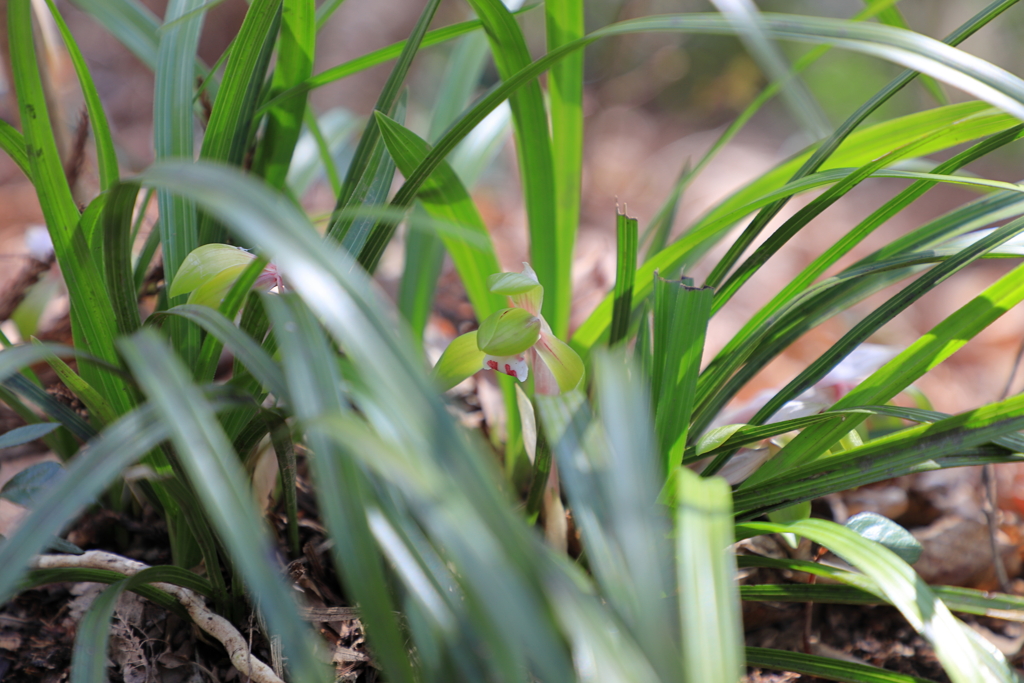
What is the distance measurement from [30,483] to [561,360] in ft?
1.76

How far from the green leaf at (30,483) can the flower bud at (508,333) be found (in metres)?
0.42

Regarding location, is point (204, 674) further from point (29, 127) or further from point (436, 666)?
point (29, 127)

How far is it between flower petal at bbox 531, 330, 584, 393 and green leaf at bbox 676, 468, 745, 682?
0.71 feet

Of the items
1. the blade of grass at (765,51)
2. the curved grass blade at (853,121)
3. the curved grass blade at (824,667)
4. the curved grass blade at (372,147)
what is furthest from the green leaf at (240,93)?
the curved grass blade at (824,667)

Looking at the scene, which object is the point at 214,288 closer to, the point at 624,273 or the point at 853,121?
the point at 624,273

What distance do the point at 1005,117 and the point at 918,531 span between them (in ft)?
2.24

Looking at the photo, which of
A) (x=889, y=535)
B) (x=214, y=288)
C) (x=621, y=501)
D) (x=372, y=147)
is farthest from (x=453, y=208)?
(x=889, y=535)

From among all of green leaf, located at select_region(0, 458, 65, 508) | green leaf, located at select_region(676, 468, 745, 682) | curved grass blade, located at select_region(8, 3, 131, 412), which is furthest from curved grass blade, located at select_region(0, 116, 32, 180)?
green leaf, located at select_region(676, 468, 745, 682)

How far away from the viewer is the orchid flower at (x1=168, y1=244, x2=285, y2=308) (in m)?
0.58

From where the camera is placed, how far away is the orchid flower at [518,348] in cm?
58

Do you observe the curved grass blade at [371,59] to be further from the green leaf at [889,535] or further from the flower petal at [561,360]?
the green leaf at [889,535]

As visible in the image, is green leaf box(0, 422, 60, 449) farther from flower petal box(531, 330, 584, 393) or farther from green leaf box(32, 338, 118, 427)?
flower petal box(531, 330, 584, 393)

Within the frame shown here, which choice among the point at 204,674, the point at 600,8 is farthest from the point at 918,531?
the point at 600,8

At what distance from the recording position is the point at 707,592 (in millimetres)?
393
